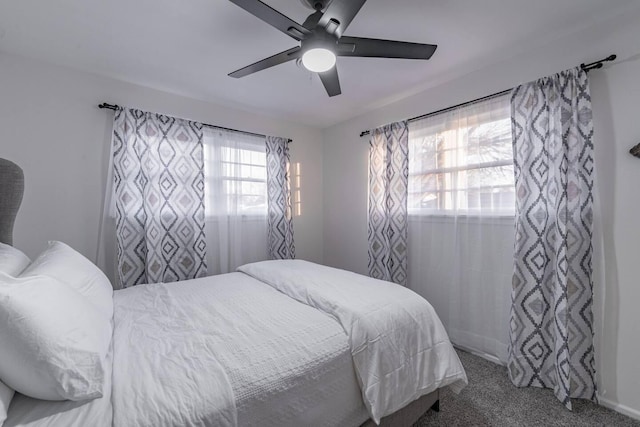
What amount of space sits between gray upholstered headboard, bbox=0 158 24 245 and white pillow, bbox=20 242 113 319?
0.26 m

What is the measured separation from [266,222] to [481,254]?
219 cm

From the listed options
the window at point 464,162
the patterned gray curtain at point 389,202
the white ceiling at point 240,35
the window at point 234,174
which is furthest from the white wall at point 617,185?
the window at point 234,174

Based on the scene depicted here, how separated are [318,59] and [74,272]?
1.54 meters

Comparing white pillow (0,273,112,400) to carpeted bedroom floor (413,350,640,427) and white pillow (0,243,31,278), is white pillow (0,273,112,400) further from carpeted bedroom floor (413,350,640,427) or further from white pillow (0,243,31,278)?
carpeted bedroom floor (413,350,640,427)

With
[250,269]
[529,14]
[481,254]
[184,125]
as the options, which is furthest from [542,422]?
[184,125]

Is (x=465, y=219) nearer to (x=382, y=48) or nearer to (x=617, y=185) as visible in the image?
(x=617, y=185)

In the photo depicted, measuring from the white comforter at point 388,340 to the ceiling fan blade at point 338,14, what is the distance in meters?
1.33

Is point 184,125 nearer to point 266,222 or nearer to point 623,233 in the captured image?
point 266,222

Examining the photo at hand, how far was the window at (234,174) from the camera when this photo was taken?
A: 2.83 metres

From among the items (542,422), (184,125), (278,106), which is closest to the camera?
(542,422)

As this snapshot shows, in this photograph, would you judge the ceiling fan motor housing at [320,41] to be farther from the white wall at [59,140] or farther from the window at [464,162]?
the white wall at [59,140]

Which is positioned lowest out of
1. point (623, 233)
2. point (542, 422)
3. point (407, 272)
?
point (542, 422)

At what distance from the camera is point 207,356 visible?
1.01m

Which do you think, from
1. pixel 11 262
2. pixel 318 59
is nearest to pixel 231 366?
pixel 11 262
